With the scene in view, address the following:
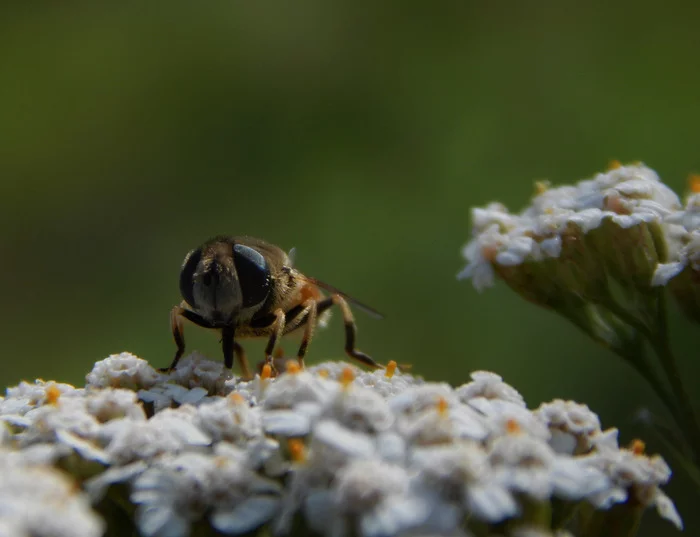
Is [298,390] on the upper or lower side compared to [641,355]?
lower

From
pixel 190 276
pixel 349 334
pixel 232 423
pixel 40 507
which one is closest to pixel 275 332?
pixel 190 276

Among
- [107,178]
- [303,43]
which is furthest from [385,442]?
[303,43]

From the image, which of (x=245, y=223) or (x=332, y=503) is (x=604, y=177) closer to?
(x=332, y=503)

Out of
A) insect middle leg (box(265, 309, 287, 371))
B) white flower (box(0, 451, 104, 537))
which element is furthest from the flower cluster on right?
white flower (box(0, 451, 104, 537))

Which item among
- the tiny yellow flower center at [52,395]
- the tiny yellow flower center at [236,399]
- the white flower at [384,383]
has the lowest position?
the tiny yellow flower center at [236,399]

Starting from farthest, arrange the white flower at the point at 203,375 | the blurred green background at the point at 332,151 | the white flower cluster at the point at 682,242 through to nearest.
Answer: the blurred green background at the point at 332,151 → the white flower cluster at the point at 682,242 → the white flower at the point at 203,375

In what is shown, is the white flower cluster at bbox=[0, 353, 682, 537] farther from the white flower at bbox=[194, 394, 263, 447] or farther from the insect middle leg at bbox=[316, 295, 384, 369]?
the insect middle leg at bbox=[316, 295, 384, 369]

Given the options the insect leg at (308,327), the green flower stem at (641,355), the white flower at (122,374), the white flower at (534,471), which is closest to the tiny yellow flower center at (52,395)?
the white flower at (122,374)

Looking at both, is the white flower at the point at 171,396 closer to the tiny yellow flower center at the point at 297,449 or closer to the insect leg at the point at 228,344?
the insect leg at the point at 228,344

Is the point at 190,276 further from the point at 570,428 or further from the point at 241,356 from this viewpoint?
the point at 570,428
